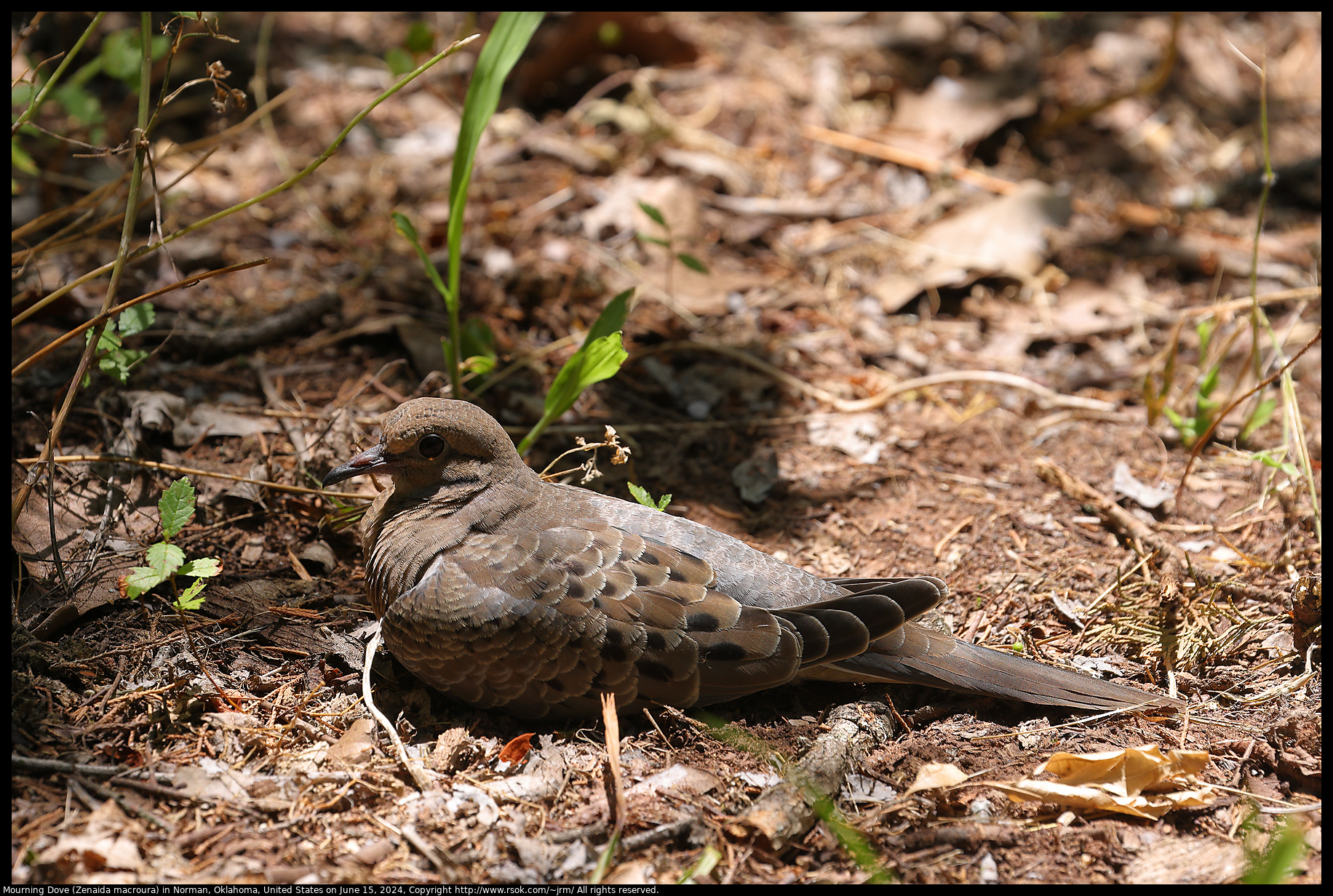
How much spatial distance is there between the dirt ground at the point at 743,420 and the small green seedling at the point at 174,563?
201 millimetres

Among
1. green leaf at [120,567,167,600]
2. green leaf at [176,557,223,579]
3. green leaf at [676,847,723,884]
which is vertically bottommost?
green leaf at [676,847,723,884]

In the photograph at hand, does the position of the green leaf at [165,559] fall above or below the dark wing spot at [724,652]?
above

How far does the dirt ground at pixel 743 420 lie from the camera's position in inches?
107

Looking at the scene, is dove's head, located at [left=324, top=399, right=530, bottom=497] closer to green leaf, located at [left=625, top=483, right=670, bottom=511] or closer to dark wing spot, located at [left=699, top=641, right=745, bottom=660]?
green leaf, located at [left=625, top=483, right=670, bottom=511]

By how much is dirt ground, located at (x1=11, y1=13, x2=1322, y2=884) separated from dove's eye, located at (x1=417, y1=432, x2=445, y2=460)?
1.82ft

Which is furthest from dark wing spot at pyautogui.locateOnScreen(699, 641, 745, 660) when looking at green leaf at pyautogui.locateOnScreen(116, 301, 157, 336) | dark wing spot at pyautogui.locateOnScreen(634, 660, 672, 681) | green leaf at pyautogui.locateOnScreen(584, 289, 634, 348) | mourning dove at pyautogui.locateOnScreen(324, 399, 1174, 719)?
green leaf at pyautogui.locateOnScreen(116, 301, 157, 336)

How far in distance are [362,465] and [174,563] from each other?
71cm

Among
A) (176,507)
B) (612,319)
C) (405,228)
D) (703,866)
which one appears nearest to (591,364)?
(612,319)

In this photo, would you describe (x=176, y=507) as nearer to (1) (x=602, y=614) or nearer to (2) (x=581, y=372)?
(1) (x=602, y=614)

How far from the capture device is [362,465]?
3383mm

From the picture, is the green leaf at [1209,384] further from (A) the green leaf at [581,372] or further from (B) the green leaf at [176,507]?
(B) the green leaf at [176,507]

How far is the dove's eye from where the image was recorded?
3402mm

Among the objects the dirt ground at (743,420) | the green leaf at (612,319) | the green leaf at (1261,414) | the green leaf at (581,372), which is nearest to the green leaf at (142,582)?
the dirt ground at (743,420)
